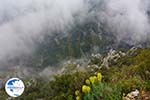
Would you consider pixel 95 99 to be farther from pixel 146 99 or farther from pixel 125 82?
pixel 125 82

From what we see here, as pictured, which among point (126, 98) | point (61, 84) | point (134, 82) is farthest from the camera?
point (61, 84)

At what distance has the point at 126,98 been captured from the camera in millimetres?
9742

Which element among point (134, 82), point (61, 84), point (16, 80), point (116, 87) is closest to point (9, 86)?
point (16, 80)

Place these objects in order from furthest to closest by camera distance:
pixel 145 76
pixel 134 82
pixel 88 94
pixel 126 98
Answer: pixel 145 76
pixel 134 82
pixel 126 98
pixel 88 94

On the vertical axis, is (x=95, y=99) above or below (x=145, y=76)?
below

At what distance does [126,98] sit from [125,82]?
2.16 m

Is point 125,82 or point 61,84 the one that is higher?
point 61,84

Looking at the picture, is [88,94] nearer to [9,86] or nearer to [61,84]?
[9,86]

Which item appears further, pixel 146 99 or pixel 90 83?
pixel 146 99

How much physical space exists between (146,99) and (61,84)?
77.9 feet

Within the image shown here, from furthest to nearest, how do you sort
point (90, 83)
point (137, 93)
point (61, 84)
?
point (61, 84)
point (137, 93)
point (90, 83)

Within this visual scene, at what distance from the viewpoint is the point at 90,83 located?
901cm

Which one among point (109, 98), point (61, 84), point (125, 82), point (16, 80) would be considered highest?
point (61, 84)

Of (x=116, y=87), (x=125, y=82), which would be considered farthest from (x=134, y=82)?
(x=116, y=87)
